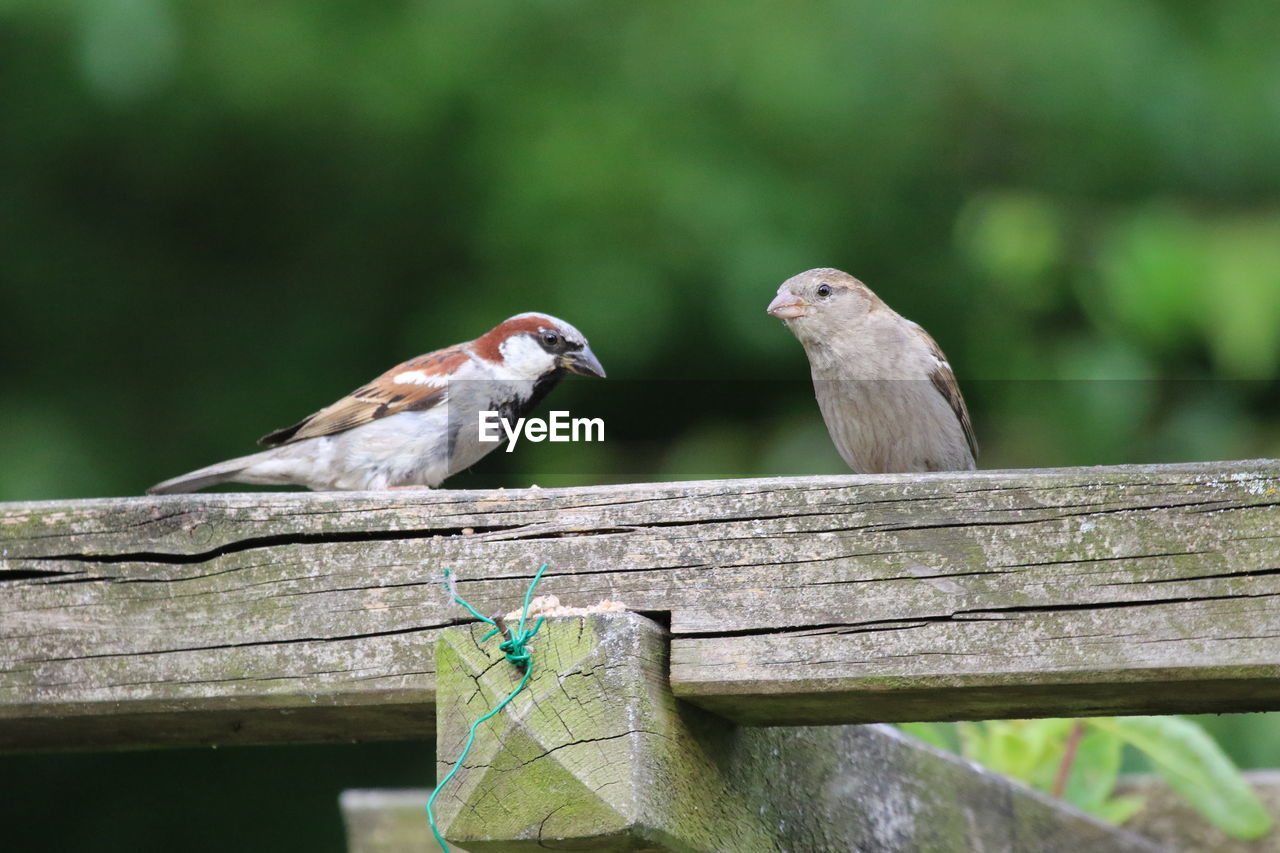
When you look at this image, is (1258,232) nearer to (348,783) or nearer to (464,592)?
(464,592)

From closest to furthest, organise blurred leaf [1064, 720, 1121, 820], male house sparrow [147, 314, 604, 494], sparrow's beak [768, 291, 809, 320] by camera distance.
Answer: blurred leaf [1064, 720, 1121, 820] → male house sparrow [147, 314, 604, 494] → sparrow's beak [768, 291, 809, 320]

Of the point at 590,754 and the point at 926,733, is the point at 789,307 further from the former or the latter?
the point at 590,754

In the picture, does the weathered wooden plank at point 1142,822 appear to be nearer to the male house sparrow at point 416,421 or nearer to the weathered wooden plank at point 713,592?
the male house sparrow at point 416,421

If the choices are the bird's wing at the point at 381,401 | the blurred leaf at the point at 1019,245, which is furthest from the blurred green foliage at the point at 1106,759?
the blurred leaf at the point at 1019,245

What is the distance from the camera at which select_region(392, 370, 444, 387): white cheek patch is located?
10.3ft

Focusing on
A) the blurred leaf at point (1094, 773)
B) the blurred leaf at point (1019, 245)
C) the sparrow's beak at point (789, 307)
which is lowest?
the blurred leaf at point (1094, 773)

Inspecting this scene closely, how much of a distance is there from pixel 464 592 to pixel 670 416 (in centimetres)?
181

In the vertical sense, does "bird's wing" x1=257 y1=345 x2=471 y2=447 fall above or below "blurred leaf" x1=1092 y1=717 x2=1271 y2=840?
above

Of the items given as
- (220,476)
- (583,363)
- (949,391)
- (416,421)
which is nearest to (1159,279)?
(949,391)

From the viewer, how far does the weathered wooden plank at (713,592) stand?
1.31 meters

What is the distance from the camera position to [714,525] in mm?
1425

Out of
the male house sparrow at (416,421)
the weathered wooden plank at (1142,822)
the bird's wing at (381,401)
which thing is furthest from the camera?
the bird's wing at (381,401)

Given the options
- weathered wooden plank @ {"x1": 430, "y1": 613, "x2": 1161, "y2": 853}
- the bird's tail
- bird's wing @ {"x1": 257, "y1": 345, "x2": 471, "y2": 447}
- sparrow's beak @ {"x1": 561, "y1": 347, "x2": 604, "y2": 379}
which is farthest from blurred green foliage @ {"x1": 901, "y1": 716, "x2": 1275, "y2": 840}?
the bird's tail

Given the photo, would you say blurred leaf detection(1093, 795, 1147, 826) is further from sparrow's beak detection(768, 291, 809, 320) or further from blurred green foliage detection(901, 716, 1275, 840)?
sparrow's beak detection(768, 291, 809, 320)
